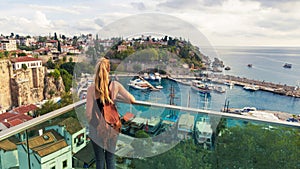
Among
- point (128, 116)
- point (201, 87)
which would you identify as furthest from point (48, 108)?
point (201, 87)

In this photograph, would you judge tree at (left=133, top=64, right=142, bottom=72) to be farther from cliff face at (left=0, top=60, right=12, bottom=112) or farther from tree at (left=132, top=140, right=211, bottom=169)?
cliff face at (left=0, top=60, right=12, bottom=112)

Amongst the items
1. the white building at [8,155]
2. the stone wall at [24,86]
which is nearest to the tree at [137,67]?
the white building at [8,155]

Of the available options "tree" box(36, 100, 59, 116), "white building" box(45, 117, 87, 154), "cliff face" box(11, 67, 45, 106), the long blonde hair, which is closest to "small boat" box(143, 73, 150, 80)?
the long blonde hair

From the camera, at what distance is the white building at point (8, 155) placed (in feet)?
4.59

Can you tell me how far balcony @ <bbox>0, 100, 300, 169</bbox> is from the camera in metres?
1.51

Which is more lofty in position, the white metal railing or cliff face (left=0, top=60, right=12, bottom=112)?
the white metal railing

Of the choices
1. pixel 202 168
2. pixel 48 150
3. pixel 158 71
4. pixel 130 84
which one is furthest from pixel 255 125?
pixel 48 150

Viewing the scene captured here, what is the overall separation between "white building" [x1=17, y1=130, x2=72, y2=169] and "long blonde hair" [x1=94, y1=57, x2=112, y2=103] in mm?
800

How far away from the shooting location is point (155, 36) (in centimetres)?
130

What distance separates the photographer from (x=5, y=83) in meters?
23.1

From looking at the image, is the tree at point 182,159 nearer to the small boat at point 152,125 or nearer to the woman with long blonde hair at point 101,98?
the small boat at point 152,125

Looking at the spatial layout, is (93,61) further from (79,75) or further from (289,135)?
(289,135)

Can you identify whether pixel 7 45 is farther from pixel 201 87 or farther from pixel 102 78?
pixel 201 87

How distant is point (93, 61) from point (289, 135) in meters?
1.53
